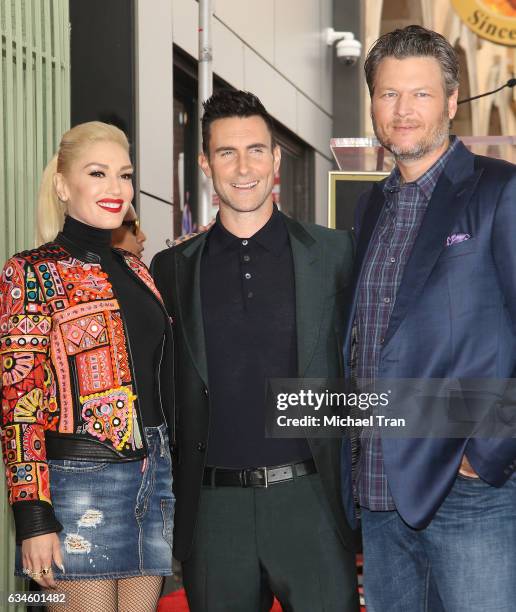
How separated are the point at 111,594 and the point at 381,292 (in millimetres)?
1118

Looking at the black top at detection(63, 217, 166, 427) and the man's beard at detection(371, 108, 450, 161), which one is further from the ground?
the man's beard at detection(371, 108, 450, 161)

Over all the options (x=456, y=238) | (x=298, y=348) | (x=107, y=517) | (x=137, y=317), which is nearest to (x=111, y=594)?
(x=107, y=517)

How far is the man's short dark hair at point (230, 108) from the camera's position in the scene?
10.1 ft

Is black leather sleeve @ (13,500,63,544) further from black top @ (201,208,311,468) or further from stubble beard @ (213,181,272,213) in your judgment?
stubble beard @ (213,181,272,213)

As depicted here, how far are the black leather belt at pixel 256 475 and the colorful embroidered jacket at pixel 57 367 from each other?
341 millimetres

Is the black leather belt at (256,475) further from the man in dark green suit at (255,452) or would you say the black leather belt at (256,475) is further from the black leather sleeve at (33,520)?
the black leather sleeve at (33,520)

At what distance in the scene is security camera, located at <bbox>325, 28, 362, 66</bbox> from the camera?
11.1 metres

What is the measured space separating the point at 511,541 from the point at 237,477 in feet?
2.70

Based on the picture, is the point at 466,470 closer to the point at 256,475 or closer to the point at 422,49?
the point at 256,475

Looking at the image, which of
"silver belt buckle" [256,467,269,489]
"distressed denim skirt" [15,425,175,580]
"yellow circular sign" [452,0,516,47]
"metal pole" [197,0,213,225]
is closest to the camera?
"distressed denim skirt" [15,425,175,580]

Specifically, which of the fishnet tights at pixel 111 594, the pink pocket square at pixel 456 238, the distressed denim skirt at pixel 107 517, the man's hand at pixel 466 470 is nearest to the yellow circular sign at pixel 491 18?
the pink pocket square at pixel 456 238

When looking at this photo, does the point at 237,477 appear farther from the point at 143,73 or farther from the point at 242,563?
the point at 143,73

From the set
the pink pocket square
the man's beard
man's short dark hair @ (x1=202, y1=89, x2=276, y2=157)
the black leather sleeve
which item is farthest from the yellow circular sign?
the black leather sleeve

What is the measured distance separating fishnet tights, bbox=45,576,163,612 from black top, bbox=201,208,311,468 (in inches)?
16.2
